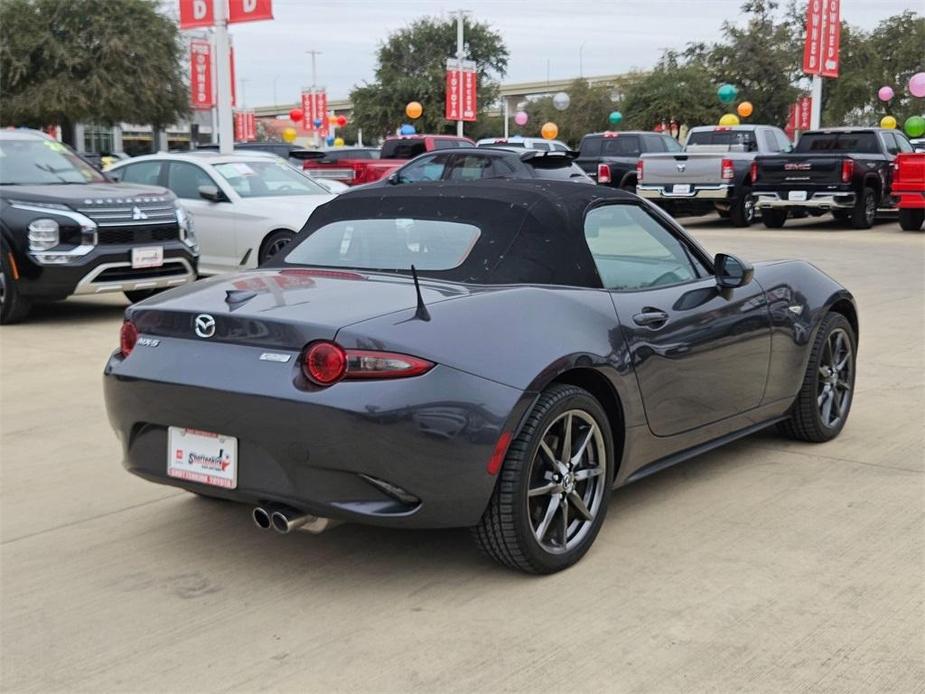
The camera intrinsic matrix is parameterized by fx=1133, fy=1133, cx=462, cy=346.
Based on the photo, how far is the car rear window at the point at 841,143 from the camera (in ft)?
70.1

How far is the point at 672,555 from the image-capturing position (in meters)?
4.27

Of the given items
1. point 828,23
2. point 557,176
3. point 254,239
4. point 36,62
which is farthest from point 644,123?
point 254,239

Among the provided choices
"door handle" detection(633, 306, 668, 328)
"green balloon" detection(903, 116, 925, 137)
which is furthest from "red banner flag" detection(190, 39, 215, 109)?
"door handle" detection(633, 306, 668, 328)

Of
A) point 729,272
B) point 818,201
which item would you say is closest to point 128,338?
point 729,272

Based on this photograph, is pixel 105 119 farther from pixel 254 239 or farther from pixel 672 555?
pixel 672 555

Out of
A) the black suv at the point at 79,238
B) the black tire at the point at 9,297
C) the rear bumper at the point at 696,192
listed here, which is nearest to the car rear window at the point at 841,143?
the rear bumper at the point at 696,192

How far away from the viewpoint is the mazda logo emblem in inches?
154

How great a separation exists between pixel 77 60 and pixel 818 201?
3101 centimetres

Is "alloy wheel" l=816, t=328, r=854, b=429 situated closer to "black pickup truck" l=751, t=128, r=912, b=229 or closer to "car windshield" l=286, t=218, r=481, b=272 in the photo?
"car windshield" l=286, t=218, r=481, b=272

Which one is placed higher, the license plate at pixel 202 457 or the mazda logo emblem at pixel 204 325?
the mazda logo emblem at pixel 204 325

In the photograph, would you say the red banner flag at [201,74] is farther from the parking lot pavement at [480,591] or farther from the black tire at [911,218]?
the parking lot pavement at [480,591]

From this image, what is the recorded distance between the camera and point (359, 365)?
11.9 ft

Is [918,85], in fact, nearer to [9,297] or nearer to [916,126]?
[916,126]

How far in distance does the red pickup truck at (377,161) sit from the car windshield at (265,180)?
24.9 ft
